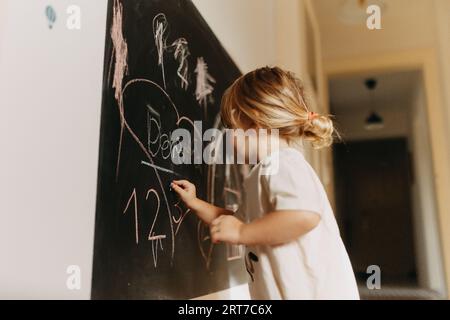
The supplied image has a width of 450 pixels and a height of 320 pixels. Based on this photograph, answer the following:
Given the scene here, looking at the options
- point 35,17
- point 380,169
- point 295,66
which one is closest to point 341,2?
point 295,66

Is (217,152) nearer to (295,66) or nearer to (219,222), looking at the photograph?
(219,222)

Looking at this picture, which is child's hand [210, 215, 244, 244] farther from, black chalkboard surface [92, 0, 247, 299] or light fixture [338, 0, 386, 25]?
light fixture [338, 0, 386, 25]

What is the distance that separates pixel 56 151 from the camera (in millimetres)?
511

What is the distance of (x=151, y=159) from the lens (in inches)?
28.3

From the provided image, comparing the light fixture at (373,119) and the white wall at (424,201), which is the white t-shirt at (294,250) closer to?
the white wall at (424,201)

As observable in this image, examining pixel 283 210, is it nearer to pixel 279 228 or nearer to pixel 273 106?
pixel 279 228

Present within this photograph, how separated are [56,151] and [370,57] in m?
3.42

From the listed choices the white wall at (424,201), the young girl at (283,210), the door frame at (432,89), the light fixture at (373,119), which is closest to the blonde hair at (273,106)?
the young girl at (283,210)

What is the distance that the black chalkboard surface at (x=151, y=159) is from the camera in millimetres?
594

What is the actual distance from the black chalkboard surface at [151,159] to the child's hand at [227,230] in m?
0.11

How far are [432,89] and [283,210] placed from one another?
324 centimetres

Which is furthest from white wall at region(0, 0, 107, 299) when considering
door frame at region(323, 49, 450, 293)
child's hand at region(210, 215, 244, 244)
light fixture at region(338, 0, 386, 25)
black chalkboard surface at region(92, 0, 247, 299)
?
door frame at region(323, 49, 450, 293)

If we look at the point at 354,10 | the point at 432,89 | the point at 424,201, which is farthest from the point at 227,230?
the point at 424,201

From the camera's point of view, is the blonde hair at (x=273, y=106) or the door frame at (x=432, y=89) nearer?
the blonde hair at (x=273, y=106)
